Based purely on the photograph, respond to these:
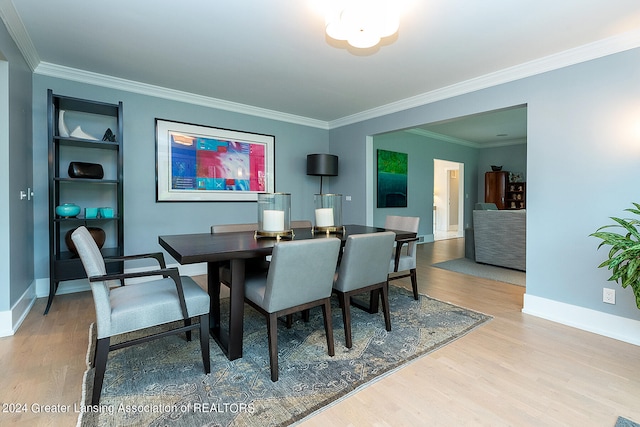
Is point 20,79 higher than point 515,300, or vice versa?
point 20,79

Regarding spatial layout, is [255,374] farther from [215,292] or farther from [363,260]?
[363,260]

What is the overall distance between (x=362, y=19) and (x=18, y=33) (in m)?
2.66

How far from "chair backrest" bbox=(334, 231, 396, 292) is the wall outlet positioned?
5.87 ft

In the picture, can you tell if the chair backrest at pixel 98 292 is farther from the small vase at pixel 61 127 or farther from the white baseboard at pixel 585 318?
the white baseboard at pixel 585 318

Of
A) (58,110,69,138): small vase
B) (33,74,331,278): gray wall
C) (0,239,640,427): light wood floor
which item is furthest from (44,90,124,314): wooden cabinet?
(0,239,640,427): light wood floor

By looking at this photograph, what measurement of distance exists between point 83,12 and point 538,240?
13.5 ft

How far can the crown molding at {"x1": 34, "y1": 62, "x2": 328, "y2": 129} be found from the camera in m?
3.14

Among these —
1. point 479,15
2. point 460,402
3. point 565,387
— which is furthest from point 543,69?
point 460,402

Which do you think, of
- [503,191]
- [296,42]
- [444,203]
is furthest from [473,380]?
[444,203]

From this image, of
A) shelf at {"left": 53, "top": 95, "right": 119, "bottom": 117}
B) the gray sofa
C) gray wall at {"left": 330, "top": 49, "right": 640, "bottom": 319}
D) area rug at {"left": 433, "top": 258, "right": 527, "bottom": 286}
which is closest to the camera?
gray wall at {"left": 330, "top": 49, "right": 640, "bottom": 319}

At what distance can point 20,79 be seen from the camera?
8.61 ft

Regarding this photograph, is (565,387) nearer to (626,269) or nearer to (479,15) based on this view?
(626,269)

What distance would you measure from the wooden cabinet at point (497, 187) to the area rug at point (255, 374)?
18.7 ft

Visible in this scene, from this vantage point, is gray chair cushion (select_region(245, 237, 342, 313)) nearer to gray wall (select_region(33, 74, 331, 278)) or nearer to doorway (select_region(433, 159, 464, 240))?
gray wall (select_region(33, 74, 331, 278))
